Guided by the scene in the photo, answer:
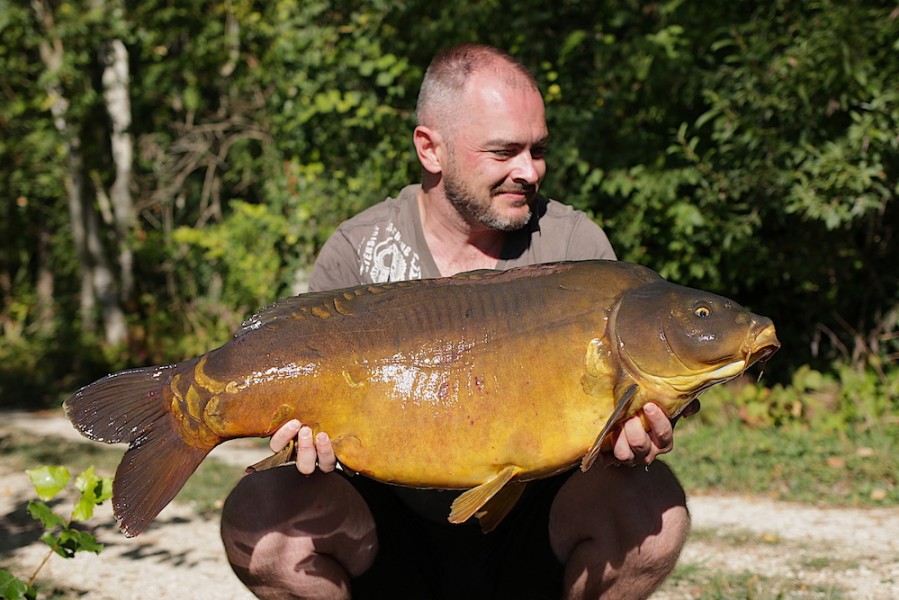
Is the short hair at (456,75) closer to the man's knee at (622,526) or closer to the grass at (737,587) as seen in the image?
the man's knee at (622,526)

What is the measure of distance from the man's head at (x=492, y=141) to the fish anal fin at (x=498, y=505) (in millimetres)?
836

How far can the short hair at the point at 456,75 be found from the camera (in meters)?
2.84

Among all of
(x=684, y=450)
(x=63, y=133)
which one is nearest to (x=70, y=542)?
(x=684, y=450)

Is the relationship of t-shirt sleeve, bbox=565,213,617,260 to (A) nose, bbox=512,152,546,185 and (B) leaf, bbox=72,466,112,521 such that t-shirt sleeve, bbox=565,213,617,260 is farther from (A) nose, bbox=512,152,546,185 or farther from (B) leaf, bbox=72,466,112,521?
(B) leaf, bbox=72,466,112,521

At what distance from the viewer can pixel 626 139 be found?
22.2ft

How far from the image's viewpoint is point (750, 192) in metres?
6.12

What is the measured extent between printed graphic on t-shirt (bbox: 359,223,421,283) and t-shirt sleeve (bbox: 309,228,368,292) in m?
0.02

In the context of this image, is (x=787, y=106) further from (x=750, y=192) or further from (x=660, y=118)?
(x=660, y=118)

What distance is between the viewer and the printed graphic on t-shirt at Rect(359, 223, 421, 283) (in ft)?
9.46

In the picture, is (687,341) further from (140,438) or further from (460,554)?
(140,438)

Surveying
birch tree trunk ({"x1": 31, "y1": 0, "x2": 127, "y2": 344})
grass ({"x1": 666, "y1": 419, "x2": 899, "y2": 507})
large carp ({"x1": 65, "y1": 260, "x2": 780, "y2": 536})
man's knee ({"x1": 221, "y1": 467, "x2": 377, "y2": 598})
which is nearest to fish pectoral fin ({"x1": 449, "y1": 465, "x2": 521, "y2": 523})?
large carp ({"x1": 65, "y1": 260, "x2": 780, "y2": 536})

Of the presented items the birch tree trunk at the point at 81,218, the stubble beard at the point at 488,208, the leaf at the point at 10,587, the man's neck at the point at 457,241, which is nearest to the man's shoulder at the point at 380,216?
the man's neck at the point at 457,241

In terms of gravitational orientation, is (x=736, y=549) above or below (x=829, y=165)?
below

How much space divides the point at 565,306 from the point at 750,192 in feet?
14.4
